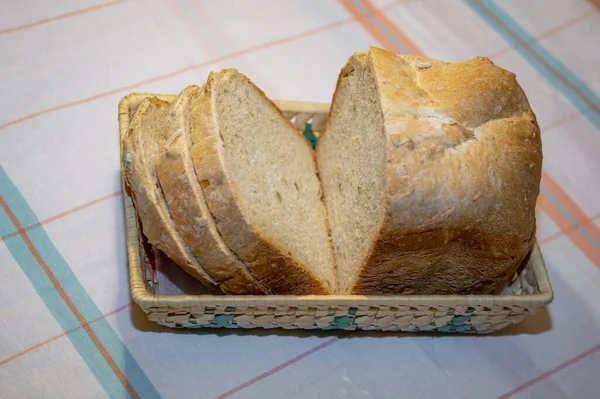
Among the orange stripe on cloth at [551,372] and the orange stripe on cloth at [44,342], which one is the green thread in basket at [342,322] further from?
the orange stripe on cloth at [44,342]

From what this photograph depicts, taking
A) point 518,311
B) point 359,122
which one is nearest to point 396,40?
point 359,122

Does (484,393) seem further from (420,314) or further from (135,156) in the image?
(135,156)

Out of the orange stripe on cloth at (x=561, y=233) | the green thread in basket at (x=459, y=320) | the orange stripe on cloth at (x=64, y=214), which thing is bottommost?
the orange stripe on cloth at (x=561, y=233)

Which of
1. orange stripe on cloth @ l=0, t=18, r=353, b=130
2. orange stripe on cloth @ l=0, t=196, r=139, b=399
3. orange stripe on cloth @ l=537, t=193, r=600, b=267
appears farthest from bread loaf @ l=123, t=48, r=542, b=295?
orange stripe on cloth @ l=0, t=18, r=353, b=130

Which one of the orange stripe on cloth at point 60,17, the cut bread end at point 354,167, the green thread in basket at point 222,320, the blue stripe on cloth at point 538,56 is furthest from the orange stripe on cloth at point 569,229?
the orange stripe on cloth at point 60,17

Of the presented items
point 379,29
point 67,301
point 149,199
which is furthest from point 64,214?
point 379,29

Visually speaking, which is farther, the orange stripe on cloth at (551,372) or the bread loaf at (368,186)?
the orange stripe on cloth at (551,372)
